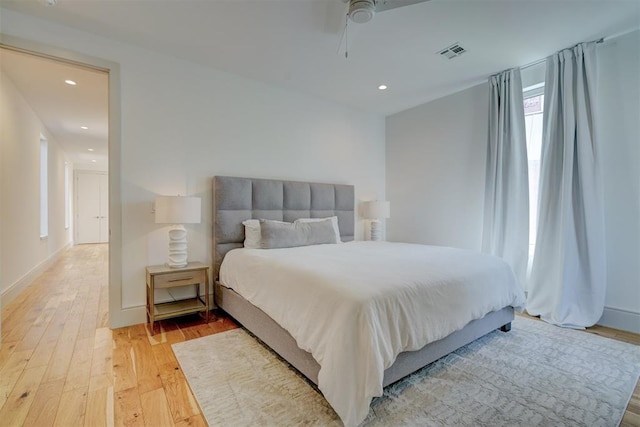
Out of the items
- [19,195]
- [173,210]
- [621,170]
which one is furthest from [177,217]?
[621,170]

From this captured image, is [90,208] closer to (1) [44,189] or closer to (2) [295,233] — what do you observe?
(1) [44,189]

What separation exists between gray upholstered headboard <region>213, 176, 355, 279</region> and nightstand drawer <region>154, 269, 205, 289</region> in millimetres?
353

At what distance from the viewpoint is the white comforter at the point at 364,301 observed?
147 centimetres

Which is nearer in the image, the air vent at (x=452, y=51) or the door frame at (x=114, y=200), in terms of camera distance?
the door frame at (x=114, y=200)

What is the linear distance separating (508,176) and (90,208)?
465 inches

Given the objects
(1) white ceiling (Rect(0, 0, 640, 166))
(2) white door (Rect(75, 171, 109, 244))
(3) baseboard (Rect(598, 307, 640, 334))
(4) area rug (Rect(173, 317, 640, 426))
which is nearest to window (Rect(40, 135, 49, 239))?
(1) white ceiling (Rect(0, 0, 640, 166))

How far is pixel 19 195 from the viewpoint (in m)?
3.86

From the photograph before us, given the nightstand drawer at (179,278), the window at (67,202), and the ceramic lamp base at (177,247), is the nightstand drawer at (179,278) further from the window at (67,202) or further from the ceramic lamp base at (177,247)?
the window at (67,202)

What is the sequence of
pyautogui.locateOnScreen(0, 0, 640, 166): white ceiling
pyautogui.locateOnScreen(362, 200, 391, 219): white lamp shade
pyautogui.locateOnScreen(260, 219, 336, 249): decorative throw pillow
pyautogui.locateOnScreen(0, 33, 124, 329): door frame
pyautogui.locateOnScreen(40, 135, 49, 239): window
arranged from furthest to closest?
pyautogui.locateOnScreen(40, 135, 49, 239): window < pyautogui.locateOnScreen(362, 200, 391, 219): white lamp shade < pyautogui.locateOnScreen(260, 219, 336, 249): decorative throw pillow < pyautogui.locateOnScreen(0, 33, 124, 329): door frame < pyautogui.locateOnScreen(0, 0, 640, 166): white ceiling

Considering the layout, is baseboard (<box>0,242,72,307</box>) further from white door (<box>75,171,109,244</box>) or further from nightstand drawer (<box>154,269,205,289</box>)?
white door (<box>75,171,109,244</box>)

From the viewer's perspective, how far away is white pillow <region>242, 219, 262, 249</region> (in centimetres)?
326

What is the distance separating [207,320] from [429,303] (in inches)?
90.1

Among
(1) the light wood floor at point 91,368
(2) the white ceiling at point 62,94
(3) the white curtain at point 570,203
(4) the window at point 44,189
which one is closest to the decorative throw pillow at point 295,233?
(1) the light wood floor at point 91,368

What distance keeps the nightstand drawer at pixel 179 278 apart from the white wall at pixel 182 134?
0.41m
